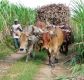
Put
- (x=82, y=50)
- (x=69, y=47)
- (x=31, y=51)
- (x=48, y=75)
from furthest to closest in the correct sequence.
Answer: (x=69, y=47)
(x=31, y=51)
(x=82, y=50)
(x=48, y=75)

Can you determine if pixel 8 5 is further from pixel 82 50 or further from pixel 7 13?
pixel 82 50

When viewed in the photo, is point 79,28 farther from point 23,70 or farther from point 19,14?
point 19,14

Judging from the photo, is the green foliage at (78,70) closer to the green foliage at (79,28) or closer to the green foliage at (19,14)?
the green foliage at (79,28)

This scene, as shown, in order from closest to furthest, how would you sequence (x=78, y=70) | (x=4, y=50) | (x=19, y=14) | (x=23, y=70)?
(x=78, y=70) → (x=23, y=70) → (x=4, y=50) → (x=19, y=14)

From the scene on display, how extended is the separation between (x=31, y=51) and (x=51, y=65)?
1.48 meters

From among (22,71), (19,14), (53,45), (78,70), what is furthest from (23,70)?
(19,14)

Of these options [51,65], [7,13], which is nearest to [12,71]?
[51,65]

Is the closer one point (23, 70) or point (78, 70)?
point (78, 70)

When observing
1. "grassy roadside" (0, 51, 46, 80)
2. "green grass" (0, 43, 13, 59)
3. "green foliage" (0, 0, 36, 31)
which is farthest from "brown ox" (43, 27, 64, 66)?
"green foliage" (0, 0, 36, 31)

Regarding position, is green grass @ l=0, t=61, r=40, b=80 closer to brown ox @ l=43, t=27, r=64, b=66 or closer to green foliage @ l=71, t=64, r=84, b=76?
brown ox @ l=43, t=27, r=64, b=66

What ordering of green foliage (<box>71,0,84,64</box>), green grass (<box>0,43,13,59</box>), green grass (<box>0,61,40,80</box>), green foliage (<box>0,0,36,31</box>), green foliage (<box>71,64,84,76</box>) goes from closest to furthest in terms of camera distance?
green foliage (<box>71,64,84,76</box>) < green grass (<box>0,61,40,80</box>) < green foliage (<box>71,0,84,64</box>) < green grass (<box>0,43,13,59</box>) < green foliage (<box>0,0,36,31</box>)

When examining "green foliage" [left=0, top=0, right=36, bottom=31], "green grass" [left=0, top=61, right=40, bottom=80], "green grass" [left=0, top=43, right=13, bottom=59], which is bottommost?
"green grass" [left=0, top=61, right=40, bottom=80]

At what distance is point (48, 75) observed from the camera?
1265cm

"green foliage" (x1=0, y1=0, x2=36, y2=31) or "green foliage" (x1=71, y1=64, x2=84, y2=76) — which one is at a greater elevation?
"green foliage" (x1=0, y1=0, x2=36, y2=31)
